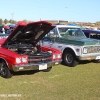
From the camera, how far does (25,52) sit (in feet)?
23.7

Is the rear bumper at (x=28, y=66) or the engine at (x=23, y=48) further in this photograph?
the engine at (x=23, y=48)

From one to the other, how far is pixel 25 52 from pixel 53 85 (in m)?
1.55

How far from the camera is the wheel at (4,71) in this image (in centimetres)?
682

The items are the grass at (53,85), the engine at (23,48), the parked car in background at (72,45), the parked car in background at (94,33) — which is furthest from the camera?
the parked car in background at (94,33)

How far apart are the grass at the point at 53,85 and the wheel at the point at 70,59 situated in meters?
0.72

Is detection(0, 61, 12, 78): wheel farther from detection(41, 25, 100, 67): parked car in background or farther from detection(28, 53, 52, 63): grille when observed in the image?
detection(41, 25, 100, 67): parked car in background

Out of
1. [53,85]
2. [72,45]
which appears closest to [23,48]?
[53,85]

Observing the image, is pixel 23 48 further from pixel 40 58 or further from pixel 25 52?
pixel 40 58

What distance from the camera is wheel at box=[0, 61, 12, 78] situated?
6.82 meters

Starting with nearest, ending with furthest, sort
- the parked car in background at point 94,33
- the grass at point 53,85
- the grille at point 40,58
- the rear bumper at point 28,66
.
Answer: the grass at point 53,85
the rear bumper at point 28,66
the grille at point 40,58
the parked car in background at point 94,33

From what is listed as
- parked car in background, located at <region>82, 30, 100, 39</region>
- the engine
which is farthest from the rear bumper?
parked car in background, located at <region>82, 30, 100, 39</region>

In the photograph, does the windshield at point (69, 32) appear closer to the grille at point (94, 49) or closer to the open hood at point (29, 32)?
the grille at point (94, 49)

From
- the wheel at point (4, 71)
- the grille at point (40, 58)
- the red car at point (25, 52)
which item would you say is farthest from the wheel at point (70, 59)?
the wheel at point (4, 71)

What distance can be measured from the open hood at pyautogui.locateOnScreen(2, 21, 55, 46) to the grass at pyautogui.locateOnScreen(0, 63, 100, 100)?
3.77 feet
